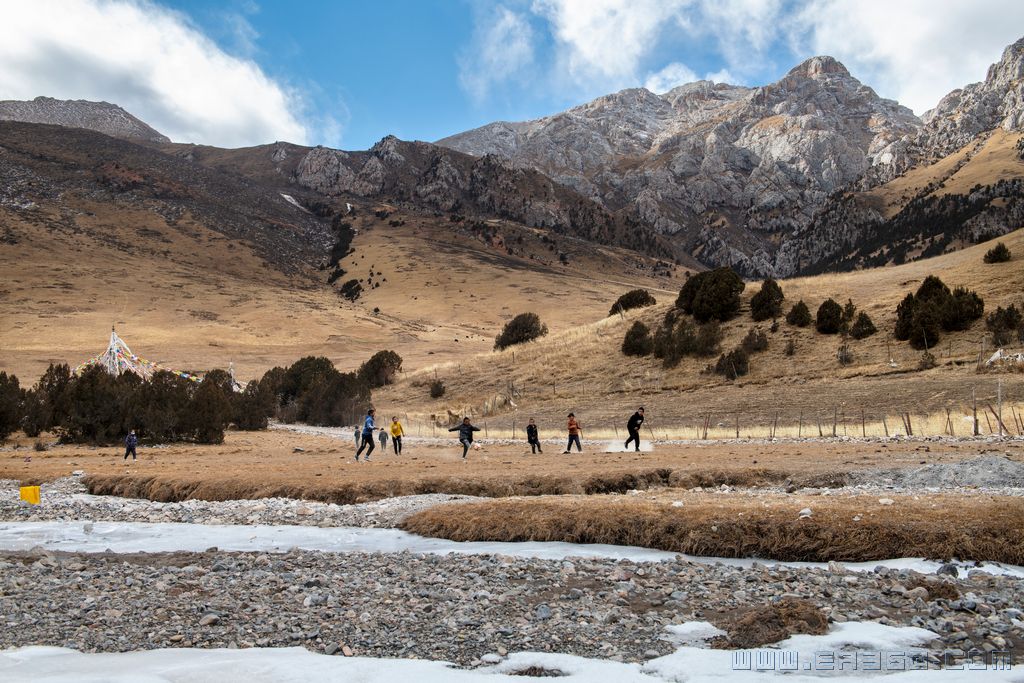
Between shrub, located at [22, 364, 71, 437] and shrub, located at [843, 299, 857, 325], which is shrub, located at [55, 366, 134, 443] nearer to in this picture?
shrub, located at [22, 364, 71, 437]

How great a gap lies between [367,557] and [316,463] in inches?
578

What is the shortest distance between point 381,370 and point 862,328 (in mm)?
39108

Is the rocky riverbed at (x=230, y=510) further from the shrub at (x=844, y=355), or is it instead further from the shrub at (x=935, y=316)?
→ the shrub at (x=935, y=316)

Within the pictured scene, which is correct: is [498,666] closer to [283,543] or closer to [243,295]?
[283,543]

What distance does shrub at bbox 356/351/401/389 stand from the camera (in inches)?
2440

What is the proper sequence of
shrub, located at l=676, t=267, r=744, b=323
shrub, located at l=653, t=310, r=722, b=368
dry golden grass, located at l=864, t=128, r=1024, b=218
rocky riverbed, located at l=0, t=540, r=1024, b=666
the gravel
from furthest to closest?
dry golden grass, located at l=864, t=128, r=1024, b=218 < shrub, located at l=676, t=267, r=744, b=323 < shrub, located at l=653, t=310, r=722, b=368 < the gravel < rocky riverbed, located at l=0, t=540, r=1024, b=666

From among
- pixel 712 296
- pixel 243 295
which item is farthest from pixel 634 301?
pixel 243 295

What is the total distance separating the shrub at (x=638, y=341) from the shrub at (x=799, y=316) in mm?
9483

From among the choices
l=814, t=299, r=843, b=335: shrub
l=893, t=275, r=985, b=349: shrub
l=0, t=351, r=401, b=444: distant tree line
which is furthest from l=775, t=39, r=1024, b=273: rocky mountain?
l=0, t=351, r=401, b=444: distant tree line

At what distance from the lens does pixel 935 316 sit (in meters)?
39.8

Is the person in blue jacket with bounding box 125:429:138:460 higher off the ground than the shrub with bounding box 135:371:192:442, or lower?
lower

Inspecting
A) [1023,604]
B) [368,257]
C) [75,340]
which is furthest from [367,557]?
[368,257]

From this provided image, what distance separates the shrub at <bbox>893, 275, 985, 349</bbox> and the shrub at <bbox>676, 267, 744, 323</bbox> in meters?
12.1

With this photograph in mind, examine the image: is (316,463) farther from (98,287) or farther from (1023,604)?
(98,287)
